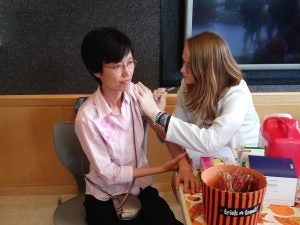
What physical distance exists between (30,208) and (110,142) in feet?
4.02

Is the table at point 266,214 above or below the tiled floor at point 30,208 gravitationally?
above

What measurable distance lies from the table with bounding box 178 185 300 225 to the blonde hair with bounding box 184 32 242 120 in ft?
1.60

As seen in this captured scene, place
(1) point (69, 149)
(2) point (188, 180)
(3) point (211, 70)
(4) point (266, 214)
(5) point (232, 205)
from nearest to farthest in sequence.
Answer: (5) point (232, 205) < (4) point (266, 214) < (2) point (188, 180) < (3) point (211, 70) < (1) point (69, 149)

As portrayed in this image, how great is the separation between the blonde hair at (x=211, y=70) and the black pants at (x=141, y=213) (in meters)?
0.39

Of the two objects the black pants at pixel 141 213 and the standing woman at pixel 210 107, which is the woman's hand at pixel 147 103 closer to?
the standing woman at pixel 210 107

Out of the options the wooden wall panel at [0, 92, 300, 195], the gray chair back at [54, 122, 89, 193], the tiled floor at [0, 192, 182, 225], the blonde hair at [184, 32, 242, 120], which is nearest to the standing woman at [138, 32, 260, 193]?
the blonde hair at [184, 32, 242, 120]

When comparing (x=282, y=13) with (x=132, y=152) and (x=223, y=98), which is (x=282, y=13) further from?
(x=132, y=152)

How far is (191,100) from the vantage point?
1.44m

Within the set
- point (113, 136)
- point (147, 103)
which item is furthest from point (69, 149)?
point (147, 103)

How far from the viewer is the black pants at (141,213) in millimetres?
1245

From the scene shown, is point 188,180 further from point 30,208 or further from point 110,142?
point 30,208

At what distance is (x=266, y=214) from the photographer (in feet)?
2.92

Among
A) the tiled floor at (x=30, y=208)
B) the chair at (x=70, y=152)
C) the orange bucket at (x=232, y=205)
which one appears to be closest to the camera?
the orange bucket at (x=232, y=205)

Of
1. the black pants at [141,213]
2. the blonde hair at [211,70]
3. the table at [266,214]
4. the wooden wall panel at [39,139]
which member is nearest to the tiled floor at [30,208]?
the wooden wall panel at [39,139]
